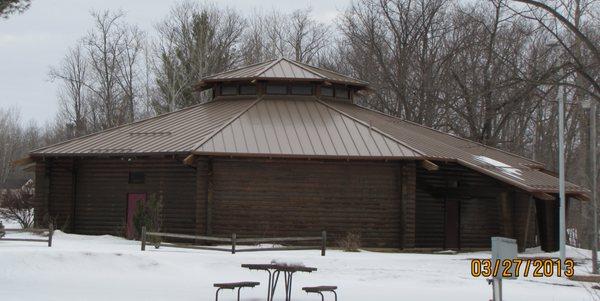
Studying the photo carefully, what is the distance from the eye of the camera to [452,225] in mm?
28203

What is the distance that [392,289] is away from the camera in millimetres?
16750

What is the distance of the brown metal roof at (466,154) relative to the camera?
87.0 ft

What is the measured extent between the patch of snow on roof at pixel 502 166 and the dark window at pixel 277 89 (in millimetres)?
7978

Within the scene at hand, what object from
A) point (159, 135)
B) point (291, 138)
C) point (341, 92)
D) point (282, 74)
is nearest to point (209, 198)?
point (291, 138)

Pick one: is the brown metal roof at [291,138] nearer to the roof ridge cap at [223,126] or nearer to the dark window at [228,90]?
the roof ridge cap at [223,126]

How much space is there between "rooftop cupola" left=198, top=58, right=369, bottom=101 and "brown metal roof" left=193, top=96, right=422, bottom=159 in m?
1.12

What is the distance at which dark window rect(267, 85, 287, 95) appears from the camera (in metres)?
31.3

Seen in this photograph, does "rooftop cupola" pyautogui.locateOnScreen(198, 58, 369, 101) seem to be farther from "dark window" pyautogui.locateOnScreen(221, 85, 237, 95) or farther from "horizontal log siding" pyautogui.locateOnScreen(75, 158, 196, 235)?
"horizontal log siding" pyautogui.locateOnScreen(75, 158, 196, 235)

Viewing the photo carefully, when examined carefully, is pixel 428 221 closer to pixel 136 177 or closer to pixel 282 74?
pixel 282 74

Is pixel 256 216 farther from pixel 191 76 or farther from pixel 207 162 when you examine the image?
pixel 191 76

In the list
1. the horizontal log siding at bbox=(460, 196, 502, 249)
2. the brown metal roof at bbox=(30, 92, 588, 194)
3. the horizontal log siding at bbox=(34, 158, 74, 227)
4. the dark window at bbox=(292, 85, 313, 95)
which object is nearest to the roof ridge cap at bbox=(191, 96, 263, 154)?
the brown metal roof at bbox=(30, 92, 588, 194)

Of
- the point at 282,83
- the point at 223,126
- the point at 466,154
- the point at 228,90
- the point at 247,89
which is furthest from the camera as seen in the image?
the point at 228,90

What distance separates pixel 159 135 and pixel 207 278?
37.4ft

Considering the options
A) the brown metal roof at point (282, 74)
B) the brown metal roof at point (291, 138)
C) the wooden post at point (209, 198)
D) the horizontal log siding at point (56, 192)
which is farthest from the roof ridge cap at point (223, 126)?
the horizontal log siding at point (56, 192)
